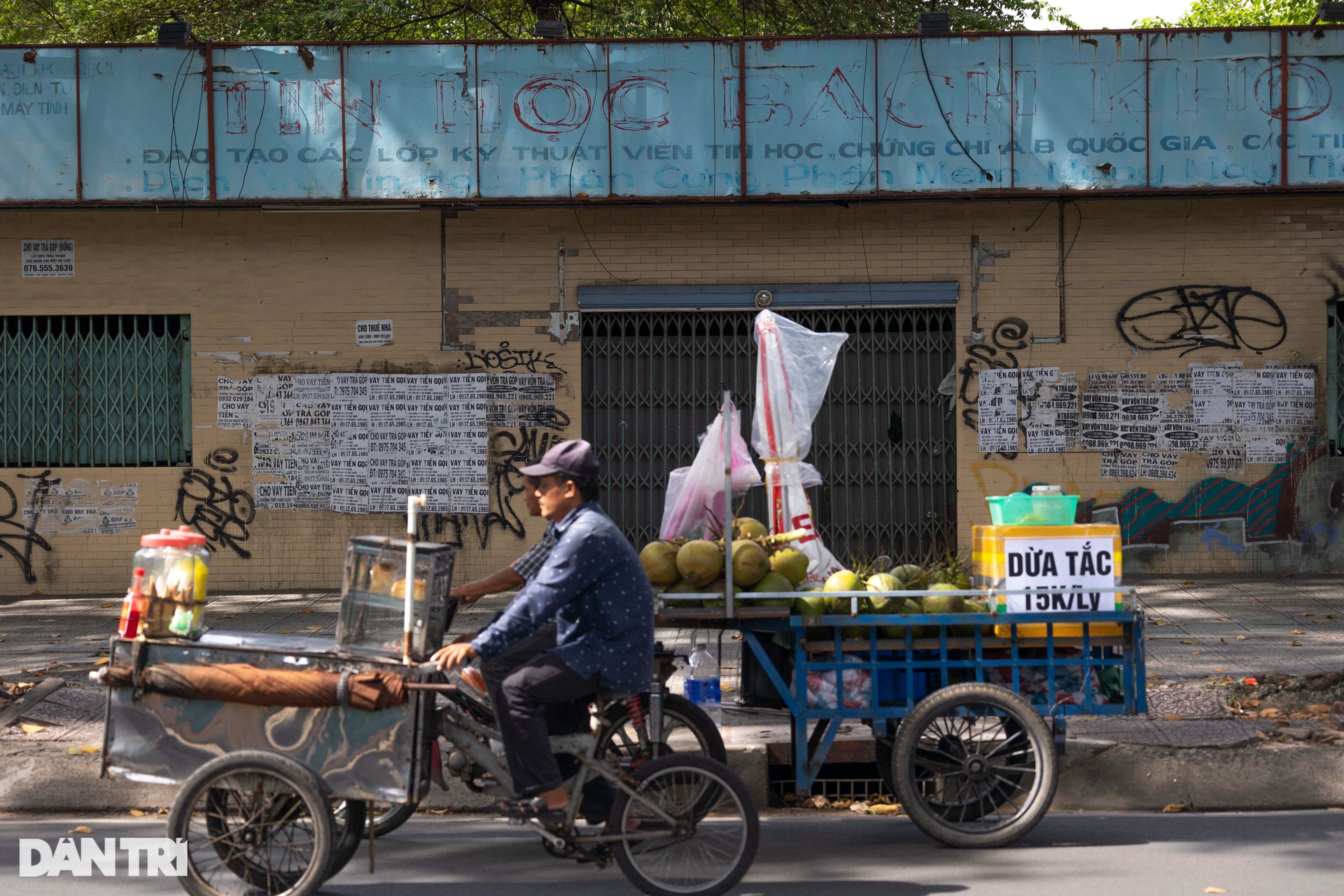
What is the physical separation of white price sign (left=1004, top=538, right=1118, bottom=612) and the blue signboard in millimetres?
6798

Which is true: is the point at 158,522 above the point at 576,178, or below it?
below

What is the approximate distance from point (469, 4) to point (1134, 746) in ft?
44.8

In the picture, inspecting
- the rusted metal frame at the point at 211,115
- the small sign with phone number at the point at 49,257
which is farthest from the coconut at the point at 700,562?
the small sign with phone number at the point at 49,257

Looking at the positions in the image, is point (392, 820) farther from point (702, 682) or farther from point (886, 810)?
point (886, 810)

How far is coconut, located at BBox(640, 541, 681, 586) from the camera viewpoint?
17.1ft

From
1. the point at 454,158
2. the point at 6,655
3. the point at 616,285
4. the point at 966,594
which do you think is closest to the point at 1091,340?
the point at 616,285

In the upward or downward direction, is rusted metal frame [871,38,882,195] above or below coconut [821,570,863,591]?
above

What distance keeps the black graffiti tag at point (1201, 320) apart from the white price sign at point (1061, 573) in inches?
287

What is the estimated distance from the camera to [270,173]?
1131 centimetres

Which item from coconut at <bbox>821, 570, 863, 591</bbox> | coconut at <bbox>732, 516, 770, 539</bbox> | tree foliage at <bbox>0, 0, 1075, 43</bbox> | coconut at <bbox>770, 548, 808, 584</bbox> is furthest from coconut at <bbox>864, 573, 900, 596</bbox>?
tree foliage at <bbox>0, 0, 1075, 43</bbox>

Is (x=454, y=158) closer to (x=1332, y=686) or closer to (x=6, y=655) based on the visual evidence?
(x=6, y=655)

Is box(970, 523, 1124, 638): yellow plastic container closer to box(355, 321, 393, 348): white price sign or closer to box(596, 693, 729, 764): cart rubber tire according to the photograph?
box(596, 693, 729, 764): cart rubber tire

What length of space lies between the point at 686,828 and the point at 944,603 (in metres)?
1.56

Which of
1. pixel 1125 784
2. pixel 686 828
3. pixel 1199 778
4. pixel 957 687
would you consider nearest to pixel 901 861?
pixel 957 687
